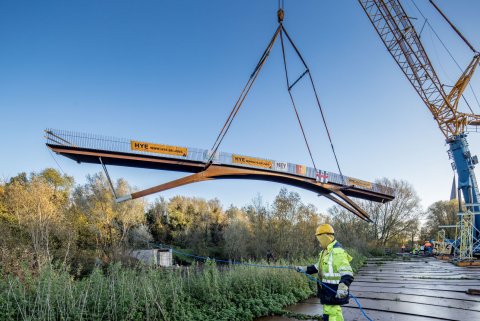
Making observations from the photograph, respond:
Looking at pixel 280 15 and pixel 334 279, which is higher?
pixel 280 15

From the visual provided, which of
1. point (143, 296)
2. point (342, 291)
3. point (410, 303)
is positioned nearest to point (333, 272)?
point (342, 291)

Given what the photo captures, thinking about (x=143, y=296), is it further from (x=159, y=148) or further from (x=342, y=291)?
(x=159, y=148)

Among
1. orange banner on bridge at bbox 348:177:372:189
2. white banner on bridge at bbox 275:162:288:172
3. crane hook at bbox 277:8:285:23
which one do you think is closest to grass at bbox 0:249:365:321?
crane hook at bbox 277:8:285:23

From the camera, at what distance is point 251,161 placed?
24547 millimetres

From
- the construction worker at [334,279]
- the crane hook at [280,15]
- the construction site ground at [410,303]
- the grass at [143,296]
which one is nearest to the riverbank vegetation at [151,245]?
the grass at [143,296]

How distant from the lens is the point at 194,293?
20.3ft

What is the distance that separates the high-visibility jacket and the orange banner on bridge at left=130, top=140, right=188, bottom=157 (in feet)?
57.5

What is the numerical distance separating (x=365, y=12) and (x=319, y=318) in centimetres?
2384

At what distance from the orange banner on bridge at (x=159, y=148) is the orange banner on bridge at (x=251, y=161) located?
13.3 ft

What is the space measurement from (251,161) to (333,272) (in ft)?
66.9

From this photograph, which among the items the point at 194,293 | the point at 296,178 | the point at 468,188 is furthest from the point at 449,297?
the point at 296,178

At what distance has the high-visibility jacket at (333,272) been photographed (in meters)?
3.98

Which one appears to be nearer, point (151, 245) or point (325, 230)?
point (325, 230)

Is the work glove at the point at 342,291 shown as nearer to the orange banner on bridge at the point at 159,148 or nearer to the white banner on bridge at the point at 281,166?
the orange banner on bridge at the point at 159,148
